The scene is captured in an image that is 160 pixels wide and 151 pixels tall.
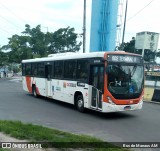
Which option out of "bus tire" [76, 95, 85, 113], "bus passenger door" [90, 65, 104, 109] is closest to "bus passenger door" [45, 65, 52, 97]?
"bus tire" [76, 95, 85, 113]

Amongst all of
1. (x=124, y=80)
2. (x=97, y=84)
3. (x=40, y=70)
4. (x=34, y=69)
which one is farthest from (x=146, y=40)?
(x=97, y=84)

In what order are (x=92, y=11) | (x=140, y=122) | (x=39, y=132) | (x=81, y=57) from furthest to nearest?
(x=92, y=11) → (x=81, y=57) → (x=140, y=122) → (x=39, y=132)

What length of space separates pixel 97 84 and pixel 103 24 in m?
21.4

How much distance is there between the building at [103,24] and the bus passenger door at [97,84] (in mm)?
19941

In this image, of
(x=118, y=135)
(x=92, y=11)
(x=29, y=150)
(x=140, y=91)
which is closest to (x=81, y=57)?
(x=140, y=91)

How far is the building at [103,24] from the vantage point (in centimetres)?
3181

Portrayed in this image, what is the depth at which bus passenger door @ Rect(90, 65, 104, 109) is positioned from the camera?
37.8ft

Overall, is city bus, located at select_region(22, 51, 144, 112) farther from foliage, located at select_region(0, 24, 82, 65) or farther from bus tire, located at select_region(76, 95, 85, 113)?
foliage, located at select_region(0, 24, 82, 65)

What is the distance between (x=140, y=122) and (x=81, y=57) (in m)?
4.28

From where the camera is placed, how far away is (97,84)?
11.8 m

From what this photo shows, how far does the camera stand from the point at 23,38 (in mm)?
54812

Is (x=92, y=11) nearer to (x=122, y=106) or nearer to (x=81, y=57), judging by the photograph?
(x=81, y=57)

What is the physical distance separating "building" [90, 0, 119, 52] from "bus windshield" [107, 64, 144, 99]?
65.5 ft

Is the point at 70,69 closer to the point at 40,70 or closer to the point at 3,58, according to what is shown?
the point at 40,70
